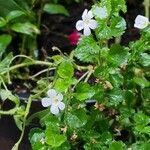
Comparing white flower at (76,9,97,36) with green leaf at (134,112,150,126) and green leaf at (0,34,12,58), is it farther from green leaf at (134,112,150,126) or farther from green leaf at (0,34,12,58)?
green leaf at (0,34,12,58)

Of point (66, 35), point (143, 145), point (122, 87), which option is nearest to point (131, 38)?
point (66, 35)

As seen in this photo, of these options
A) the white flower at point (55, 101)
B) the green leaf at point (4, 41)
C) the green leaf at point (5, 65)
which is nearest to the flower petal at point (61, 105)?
the white flower at point (55, 101)

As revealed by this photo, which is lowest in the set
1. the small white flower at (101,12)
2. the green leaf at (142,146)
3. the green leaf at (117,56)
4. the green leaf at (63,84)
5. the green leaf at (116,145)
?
the green leaf at (142,146)

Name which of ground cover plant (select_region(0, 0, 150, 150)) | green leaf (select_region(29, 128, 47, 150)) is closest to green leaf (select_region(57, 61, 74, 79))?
ground cover plant (select_region(0, 0, 150, 150))

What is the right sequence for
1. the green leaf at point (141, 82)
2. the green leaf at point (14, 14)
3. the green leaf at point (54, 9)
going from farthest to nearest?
1. the green leaf at point (54, 9)
2. the green leaf at point (14, 14)
3. the green leaf at point (141, 82)

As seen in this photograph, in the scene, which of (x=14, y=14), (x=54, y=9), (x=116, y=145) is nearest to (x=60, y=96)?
(x=116, y=145)

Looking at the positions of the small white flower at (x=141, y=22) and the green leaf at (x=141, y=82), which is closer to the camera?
the small white flower at (x=141, y=22)

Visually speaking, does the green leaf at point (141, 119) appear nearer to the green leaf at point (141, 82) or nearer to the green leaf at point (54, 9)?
the green leaf at point (141, 82)
